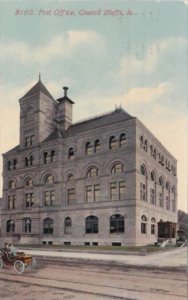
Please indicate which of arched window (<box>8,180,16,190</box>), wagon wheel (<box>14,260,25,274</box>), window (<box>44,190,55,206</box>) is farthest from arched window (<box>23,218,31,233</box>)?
wagon wheel (<box>14,260,25,274</box>)

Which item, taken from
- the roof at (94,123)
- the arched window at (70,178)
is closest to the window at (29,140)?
the roof at (94,123)

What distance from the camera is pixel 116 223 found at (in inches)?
1394

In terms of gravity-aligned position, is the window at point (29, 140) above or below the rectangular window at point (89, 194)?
above

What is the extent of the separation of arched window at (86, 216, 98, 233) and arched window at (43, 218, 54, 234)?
18.4ft

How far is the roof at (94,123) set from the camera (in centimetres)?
3743

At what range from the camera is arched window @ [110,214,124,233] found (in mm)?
35062

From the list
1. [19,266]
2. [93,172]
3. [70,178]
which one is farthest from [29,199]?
[19,266]

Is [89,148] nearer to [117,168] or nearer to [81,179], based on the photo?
[81,179]

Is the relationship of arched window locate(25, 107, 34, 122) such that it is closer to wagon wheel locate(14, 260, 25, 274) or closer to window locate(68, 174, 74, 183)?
window locate(68, 174, 74, 183)

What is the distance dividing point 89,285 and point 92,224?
83.1 ft

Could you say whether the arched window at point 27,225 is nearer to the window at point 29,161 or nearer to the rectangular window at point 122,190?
the window at point 29,161

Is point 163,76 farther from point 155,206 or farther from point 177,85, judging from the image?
point 155,206

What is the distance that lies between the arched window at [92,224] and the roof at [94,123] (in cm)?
1036

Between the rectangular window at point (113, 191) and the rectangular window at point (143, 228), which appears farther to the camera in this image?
the rectangular window at point (143, 228)
